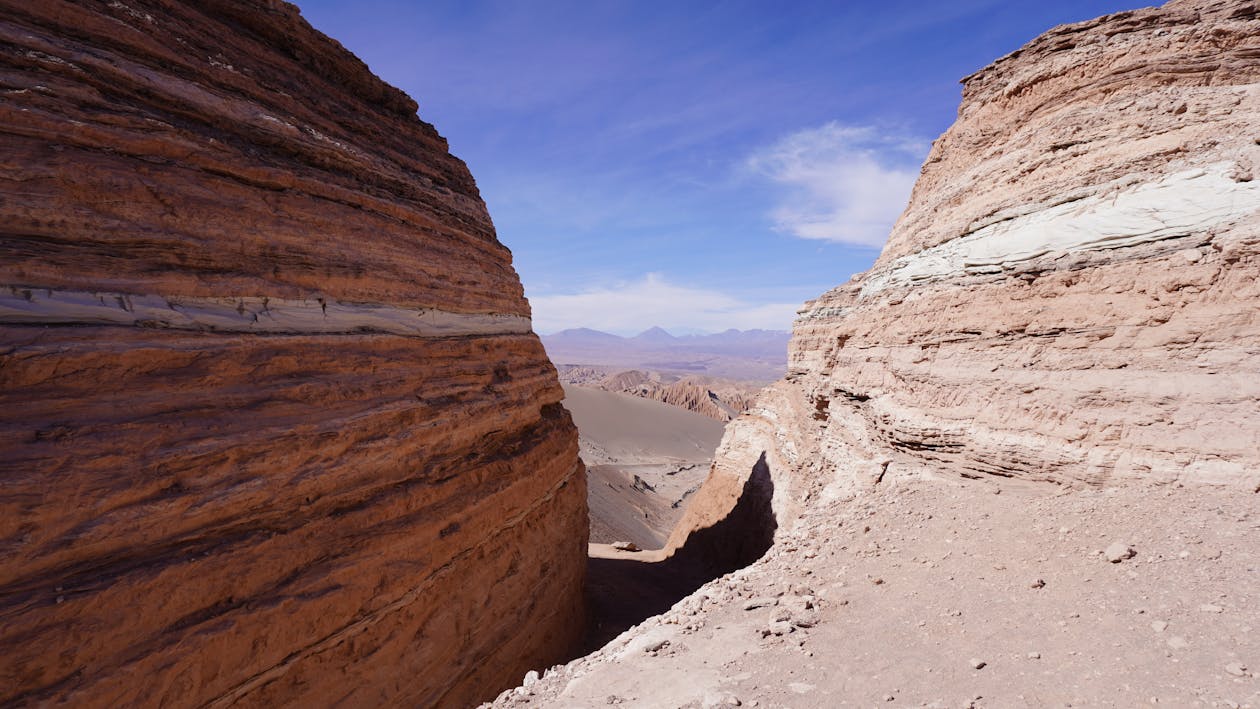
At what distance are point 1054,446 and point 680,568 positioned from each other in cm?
1041

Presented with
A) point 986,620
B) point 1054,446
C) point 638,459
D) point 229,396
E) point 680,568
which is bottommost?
point 638,459

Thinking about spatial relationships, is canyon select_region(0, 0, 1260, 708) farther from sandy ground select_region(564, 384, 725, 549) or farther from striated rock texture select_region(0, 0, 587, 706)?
sandy ground select_region(564, 384, 725, 549)

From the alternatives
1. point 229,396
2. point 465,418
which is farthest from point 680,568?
point 229,396

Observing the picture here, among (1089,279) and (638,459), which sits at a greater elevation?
(1089,279)

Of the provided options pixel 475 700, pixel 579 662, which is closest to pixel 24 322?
pixel 579 662

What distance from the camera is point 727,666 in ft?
13.0

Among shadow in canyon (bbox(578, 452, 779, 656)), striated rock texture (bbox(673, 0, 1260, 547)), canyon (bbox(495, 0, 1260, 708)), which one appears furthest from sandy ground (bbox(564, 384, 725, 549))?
canyon (bbox(495, 0, 1260, 708))

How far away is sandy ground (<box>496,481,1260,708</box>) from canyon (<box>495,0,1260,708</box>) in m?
0.02

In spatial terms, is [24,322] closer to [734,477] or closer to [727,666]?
[727,666]

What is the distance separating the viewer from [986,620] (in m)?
3.83

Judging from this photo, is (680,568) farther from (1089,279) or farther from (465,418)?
(1089,279)

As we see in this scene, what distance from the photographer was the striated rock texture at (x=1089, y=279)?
4750 millimetres

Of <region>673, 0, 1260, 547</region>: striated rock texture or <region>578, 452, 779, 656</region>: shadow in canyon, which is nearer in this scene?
<region>673, 0, 1260, 547</region>: striated rock texture

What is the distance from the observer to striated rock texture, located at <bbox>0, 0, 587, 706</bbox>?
3.62 m
